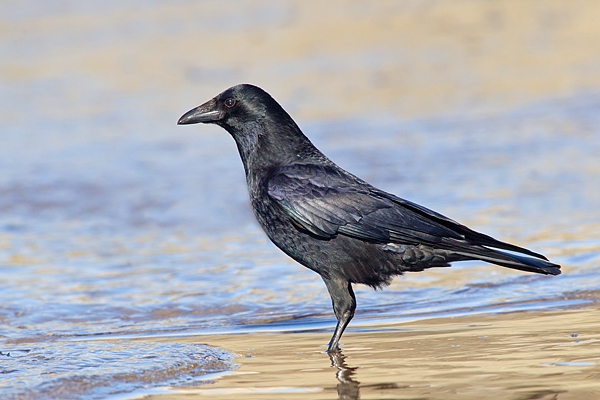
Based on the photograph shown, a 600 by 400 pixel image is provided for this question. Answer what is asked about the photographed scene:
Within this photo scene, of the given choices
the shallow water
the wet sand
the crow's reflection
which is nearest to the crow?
the crow's reflection

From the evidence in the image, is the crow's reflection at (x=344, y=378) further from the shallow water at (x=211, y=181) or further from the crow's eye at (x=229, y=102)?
the crow's eye at (x=229, y=102)

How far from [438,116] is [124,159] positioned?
12.9 ft

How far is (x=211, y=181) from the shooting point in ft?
32.8

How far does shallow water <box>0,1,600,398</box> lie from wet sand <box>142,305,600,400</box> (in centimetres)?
6

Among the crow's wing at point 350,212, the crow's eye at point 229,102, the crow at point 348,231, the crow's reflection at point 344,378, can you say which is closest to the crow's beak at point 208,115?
the crow's eye at point 229,102

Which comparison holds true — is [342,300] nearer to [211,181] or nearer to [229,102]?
[229,102]

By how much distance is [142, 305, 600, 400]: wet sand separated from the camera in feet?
14.3

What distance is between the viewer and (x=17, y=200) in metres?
9.46

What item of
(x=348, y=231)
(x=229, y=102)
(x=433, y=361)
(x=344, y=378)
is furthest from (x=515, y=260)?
(x=229, y=102)

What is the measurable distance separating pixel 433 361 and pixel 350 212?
1.00 m

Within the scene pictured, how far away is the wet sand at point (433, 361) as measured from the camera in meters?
4.37

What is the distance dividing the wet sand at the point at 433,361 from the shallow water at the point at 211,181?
65mm

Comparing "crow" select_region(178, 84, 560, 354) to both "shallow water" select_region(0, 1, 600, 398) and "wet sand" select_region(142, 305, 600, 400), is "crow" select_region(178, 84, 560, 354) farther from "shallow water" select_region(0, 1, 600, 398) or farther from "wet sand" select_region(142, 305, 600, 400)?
"shallow water" select_region(0, 1, 600, 398)

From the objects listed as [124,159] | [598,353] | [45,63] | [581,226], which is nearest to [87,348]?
[598,353]
